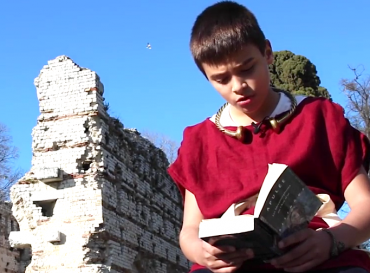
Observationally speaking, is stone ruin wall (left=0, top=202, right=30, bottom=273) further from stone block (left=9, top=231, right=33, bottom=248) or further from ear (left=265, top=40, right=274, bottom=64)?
ear (left=265, top=40, right=274, bottom=64)

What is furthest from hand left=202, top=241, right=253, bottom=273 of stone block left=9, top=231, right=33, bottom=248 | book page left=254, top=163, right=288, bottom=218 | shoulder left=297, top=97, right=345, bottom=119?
stone block left=9, top=231, right=33, bottom=248

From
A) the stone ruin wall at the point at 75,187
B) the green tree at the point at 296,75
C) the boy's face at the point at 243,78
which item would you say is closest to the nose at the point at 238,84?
the boy's face at the point at 243,78

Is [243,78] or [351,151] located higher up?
[243,78]

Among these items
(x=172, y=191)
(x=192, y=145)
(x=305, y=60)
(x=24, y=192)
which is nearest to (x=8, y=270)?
(x=172, y=191)

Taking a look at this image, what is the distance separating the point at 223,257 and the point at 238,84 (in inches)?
22.5

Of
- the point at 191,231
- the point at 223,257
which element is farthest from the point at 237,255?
the point at 191,231

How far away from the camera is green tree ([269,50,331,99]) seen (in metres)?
18.6

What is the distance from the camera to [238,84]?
7.20ft

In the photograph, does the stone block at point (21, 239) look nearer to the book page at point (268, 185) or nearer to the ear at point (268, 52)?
the ear at point (268, 52)

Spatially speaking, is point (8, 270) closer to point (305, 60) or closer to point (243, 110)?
point (305, 60)

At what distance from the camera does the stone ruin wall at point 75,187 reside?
A: 32.1 feet

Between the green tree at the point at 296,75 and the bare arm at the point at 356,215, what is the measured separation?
1618cm

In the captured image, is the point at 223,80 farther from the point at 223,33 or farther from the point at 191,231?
the point at 191,231

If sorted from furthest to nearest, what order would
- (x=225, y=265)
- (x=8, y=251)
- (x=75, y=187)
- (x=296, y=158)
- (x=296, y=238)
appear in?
(x=8, y=251)
(x=75, y=187)
(x=296, y=158)
(x=225, y=265)
(x=296, y=238)
